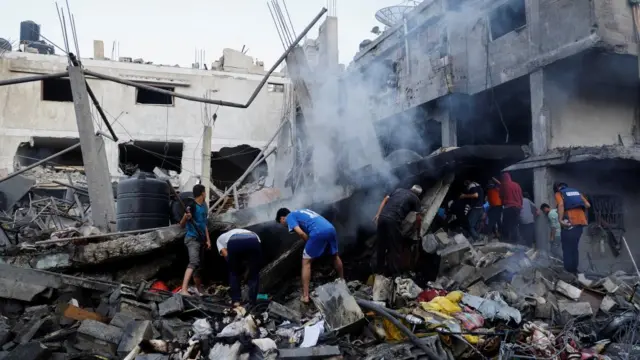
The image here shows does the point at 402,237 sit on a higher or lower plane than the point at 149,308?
higher

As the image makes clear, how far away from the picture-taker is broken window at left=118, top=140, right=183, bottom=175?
21703mm

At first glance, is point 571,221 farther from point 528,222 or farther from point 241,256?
point 241,256

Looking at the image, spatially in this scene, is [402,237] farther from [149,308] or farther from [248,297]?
[149,308]

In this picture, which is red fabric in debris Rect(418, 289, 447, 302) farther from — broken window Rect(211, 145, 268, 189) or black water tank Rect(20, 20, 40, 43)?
black water tank Rect(20, 20, 40, 43)

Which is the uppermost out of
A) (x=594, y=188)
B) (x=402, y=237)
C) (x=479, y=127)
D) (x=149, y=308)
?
(x=479, y=127)

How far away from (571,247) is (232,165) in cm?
1858

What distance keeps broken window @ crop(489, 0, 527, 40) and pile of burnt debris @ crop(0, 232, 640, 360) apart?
8350 millimetres

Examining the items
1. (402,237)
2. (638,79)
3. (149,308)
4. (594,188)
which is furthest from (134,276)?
(638,79)

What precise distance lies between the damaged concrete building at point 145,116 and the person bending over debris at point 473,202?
1319cm

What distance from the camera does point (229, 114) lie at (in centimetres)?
2273

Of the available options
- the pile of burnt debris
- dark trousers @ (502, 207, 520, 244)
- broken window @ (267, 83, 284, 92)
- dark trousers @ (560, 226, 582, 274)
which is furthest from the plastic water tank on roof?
dark trousers @ (560, 226, 582, 274)

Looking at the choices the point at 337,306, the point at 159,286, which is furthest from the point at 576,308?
the point at 159,286

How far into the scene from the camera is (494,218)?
9.63 m

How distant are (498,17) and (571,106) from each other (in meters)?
3.24
